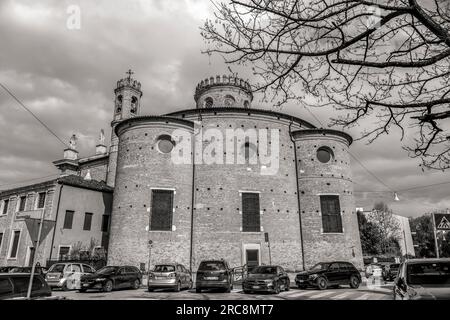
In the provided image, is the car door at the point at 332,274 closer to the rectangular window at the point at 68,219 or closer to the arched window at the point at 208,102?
the rectangular window at the point at 68,219

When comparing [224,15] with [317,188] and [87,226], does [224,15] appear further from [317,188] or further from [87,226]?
[87,226]

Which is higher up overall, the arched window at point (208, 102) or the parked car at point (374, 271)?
the arched window at point (208, 102)

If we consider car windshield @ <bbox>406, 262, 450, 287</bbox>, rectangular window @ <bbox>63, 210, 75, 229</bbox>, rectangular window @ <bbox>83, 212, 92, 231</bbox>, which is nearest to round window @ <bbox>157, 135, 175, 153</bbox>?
rectangular window @ <bbox>83, 212, 92, 231</bbox>

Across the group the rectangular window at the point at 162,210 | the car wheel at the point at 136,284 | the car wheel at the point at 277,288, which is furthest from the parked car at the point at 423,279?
the rectangular window at the point at 162,210

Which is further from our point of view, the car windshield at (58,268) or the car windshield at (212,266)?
the car windshield at (58,268)

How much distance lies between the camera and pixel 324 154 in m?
28.3

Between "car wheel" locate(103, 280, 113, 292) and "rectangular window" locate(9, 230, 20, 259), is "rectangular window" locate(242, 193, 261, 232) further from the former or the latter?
"rectangular window" locate(9, 230, 20, 259)

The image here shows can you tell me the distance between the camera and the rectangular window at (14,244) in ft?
85.3

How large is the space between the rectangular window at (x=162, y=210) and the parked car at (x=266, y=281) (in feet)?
33.5

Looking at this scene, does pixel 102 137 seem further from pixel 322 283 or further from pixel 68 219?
pixel 322 283
